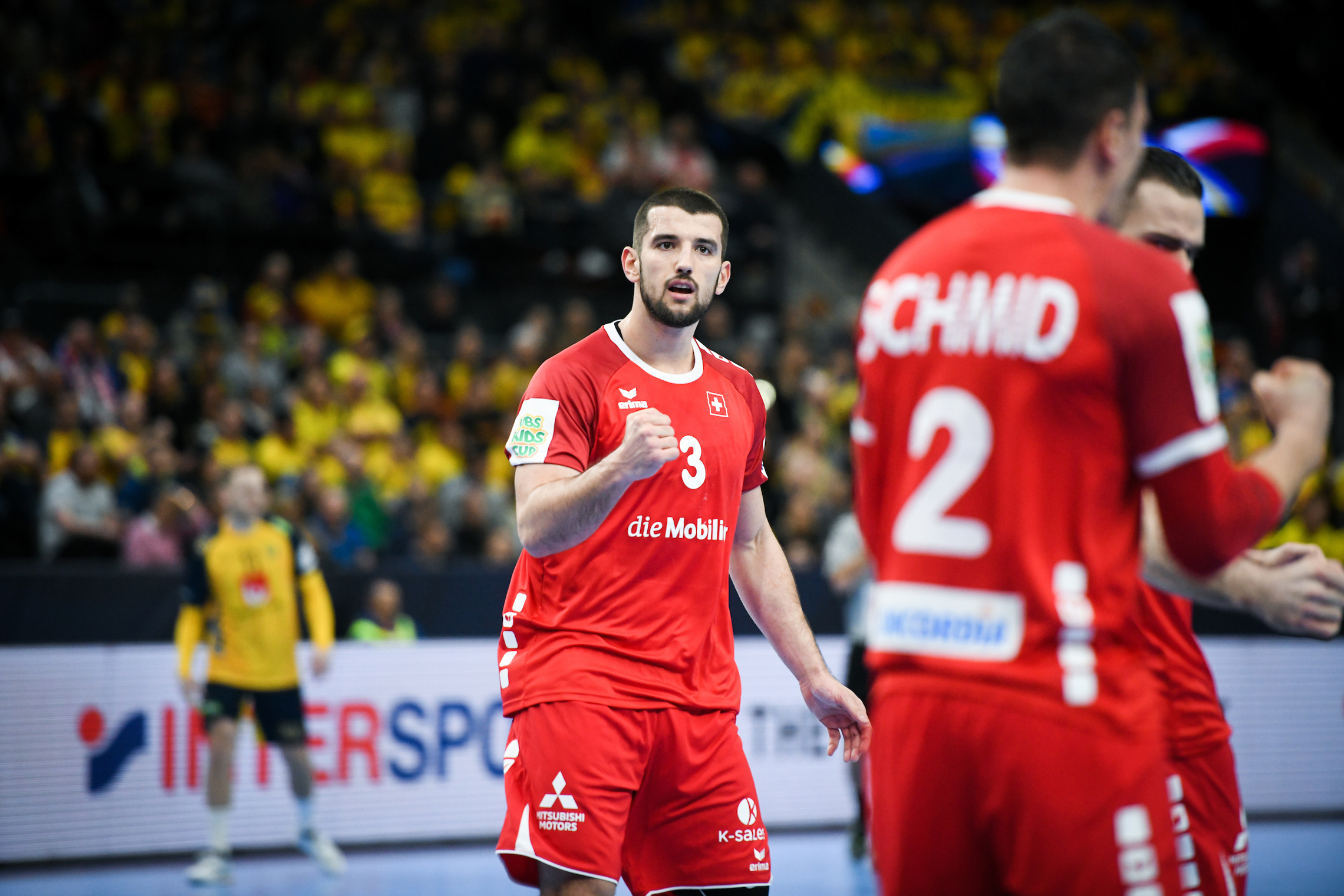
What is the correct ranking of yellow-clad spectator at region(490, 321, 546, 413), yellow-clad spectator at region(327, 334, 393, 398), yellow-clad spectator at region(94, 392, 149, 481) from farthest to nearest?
yellow-clad spectator at region(490, 321, 546, 413), yellow-clad spectator at region(327, 334, 393, 398), yellow-clad spectator at region(94, 392, 149, 481)

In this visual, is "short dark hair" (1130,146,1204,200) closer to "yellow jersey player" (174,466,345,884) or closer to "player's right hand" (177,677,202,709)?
"yellow jersey player" (174,466,345,884)

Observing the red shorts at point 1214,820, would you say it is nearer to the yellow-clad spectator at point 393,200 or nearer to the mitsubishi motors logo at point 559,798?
the mitsubishi motors logo at point 559,798

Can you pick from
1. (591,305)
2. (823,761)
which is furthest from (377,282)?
(823,761)

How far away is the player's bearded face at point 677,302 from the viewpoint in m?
4.21

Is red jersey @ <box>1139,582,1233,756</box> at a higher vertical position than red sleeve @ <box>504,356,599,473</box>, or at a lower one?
lower

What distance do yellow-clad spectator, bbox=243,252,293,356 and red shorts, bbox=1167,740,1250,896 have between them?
36.3ft

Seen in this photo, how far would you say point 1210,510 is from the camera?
2332mm

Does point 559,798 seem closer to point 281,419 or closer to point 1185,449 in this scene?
point 1185,449

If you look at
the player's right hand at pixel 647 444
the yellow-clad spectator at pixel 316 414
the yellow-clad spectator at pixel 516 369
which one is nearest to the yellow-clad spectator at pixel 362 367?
the yellow-clad spectator at pixel 316 414

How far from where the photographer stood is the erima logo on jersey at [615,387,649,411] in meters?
4.12

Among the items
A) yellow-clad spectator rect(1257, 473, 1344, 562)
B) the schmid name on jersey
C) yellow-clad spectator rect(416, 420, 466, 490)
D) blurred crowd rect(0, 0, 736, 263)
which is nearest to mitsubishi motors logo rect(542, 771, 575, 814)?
the schmid name on jersey

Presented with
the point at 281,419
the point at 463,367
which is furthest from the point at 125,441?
the point at 463,367

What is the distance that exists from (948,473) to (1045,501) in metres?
0.18

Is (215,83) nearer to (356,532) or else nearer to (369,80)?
(369,80)
